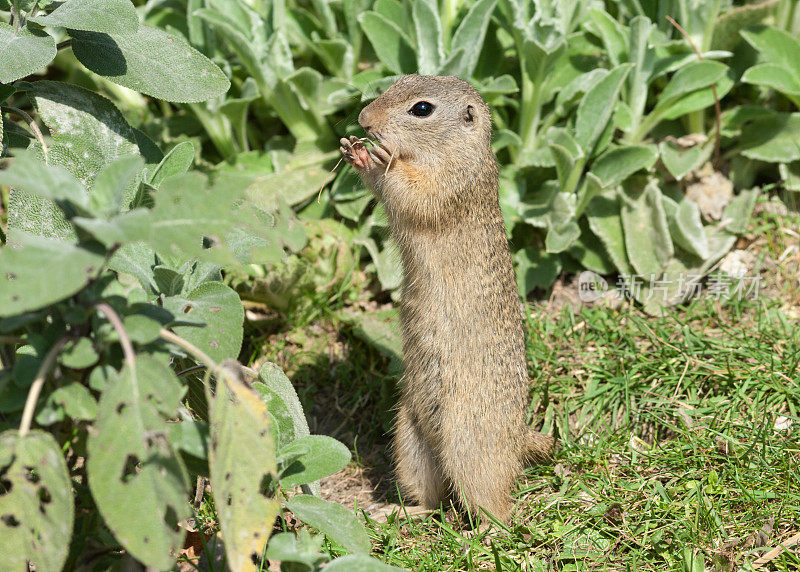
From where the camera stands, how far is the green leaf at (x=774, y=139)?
5137mm

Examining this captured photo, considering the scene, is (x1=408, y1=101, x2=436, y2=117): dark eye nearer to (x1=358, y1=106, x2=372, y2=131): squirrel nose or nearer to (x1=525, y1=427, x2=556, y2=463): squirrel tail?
(x1=358, y1=106, x2=372, y2=131): squirrel nose

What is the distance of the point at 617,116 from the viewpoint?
5.12 metres

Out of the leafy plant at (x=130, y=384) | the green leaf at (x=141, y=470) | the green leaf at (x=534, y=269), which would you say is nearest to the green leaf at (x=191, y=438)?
the leafy plant at (x=130, y=384)

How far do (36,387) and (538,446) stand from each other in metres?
2.48

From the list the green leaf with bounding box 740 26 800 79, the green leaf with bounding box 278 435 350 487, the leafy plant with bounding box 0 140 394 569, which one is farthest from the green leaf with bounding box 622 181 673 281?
the leafy plant with bounding box 0 140 394 569

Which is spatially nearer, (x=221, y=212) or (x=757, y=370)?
(x=221, y=212)

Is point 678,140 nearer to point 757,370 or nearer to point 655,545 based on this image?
point 757,370

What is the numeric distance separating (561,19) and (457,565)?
3.39 metres

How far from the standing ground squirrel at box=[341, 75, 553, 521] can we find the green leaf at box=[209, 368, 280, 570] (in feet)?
4.85

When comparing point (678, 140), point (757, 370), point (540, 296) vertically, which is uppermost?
point (678, 140)

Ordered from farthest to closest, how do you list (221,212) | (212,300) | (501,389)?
1. (501,389)
2. (212,300)
3. (221,212)

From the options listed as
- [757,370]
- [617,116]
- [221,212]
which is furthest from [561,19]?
[221,212]

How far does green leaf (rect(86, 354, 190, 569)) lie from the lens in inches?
76.5

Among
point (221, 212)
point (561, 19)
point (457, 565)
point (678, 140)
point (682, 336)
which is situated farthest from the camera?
point (678, 140)
